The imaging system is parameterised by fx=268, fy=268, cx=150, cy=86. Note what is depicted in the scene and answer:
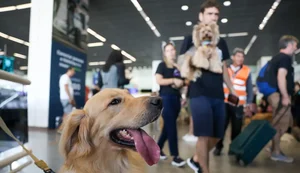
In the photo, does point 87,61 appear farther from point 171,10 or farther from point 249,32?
point 249,32

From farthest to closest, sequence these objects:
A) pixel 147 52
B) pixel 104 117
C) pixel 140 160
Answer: pixel 147 52, pixel 140 160, pixel 104 117

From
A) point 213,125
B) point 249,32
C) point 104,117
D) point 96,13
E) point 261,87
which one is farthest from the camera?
point 249,32

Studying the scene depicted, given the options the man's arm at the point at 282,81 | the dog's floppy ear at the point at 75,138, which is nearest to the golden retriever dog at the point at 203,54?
the dog's floppy ear at the point at 75,138

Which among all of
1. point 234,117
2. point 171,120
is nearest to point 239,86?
point 234,117

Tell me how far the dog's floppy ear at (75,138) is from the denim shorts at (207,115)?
3.72ft

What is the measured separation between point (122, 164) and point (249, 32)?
22.7 feet

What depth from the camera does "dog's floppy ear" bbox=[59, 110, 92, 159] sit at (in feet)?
4.45

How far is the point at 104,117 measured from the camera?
1.45 meters

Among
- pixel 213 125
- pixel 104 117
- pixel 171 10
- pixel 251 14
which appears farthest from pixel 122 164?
pixel 251 14

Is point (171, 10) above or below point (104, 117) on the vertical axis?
above

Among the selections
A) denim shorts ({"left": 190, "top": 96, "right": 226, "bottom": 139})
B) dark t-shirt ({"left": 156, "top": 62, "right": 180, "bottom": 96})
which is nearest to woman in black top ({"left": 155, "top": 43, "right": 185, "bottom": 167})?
dark t-shirt ({"left": 156, "top": 62, "right": 180, "bottom": 96})

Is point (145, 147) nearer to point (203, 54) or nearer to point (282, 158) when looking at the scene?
point (203, 54)

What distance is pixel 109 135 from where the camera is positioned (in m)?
1.43

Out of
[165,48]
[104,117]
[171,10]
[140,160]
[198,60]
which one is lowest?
[140,160]
